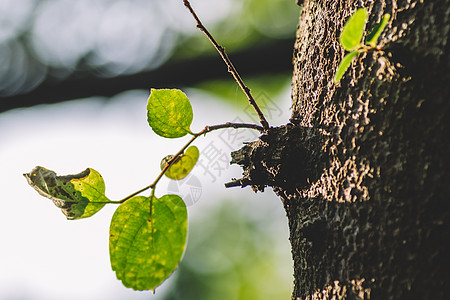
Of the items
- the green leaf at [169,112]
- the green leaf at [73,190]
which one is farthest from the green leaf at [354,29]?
the green leaf at [73,190]

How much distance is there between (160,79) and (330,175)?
1709mm

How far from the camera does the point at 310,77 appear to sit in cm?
54

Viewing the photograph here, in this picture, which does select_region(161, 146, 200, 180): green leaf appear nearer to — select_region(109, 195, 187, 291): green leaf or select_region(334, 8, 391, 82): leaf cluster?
select_region(109, 195, 187, 291): green leaf

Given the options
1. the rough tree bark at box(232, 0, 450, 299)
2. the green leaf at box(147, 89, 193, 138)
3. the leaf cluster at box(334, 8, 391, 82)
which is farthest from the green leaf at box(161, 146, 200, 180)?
the leaf cluster at box(334, 8, 391, 82)

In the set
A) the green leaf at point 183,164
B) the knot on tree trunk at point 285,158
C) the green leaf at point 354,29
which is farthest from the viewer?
the green leaf at point 183,164

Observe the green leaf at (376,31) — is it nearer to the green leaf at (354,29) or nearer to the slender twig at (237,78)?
the green leaf at (354,29)

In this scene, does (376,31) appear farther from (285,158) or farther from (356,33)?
(285,158)

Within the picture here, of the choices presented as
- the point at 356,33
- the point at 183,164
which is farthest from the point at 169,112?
the point at 356,33

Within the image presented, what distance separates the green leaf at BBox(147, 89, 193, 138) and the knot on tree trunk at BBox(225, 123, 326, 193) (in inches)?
4.5

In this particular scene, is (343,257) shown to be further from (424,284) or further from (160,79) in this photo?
(160,79)

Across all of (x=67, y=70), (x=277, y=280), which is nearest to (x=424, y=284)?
(x=67, y=70)

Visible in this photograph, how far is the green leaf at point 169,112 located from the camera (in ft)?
1.91

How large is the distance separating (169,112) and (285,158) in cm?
20

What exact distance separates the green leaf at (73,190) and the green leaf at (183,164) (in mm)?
113
